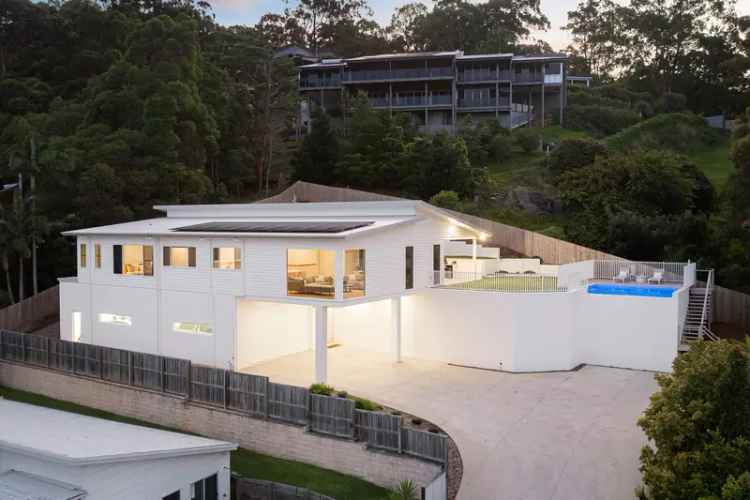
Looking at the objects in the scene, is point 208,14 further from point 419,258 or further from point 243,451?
point 243,451

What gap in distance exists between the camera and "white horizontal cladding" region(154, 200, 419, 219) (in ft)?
72.7

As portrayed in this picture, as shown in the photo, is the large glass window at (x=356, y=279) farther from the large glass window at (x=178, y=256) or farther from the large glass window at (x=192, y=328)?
the large glass window at (x=178, y=256)

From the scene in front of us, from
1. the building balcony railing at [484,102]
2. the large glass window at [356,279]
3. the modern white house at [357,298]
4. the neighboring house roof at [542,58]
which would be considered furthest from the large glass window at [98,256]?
the neighboring house roof at [542,58]

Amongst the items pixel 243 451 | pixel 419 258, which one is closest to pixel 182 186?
pixel 419 258

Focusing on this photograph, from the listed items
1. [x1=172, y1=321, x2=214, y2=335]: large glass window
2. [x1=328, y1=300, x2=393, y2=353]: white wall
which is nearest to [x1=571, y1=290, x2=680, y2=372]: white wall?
[x1=328, y1=300, x2=393, y2=353]: white wall

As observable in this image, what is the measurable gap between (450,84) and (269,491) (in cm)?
4454

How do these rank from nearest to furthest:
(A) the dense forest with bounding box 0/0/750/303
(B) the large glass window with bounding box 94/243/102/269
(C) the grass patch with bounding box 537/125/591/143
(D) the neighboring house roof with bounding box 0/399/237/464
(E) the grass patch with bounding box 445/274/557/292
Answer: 1. (D) the neighboring house roof with bounding box 0/399/237/464
2. (E) the grass patch with bounding box 445/274/557/292
3. (B) the large glass window with bounding box 94/243/102/269
4. (A) the dense forest with bounding box 0/0/750/303
5. (C) the grass patch with bounding box 537/125/591/143

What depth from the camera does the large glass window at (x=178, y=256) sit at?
72.6 ft

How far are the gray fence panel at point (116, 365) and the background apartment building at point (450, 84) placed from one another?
3571 cm

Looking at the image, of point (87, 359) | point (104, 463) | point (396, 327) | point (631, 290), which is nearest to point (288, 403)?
point (104, 463)

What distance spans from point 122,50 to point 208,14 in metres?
11.6

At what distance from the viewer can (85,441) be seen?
13.2 m

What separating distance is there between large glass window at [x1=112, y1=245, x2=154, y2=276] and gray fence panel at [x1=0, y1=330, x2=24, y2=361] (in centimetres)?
406

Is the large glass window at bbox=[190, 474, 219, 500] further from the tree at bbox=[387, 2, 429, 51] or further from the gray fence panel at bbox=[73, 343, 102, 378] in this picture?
the tree at bbox=[387, 2, 429, 51]
